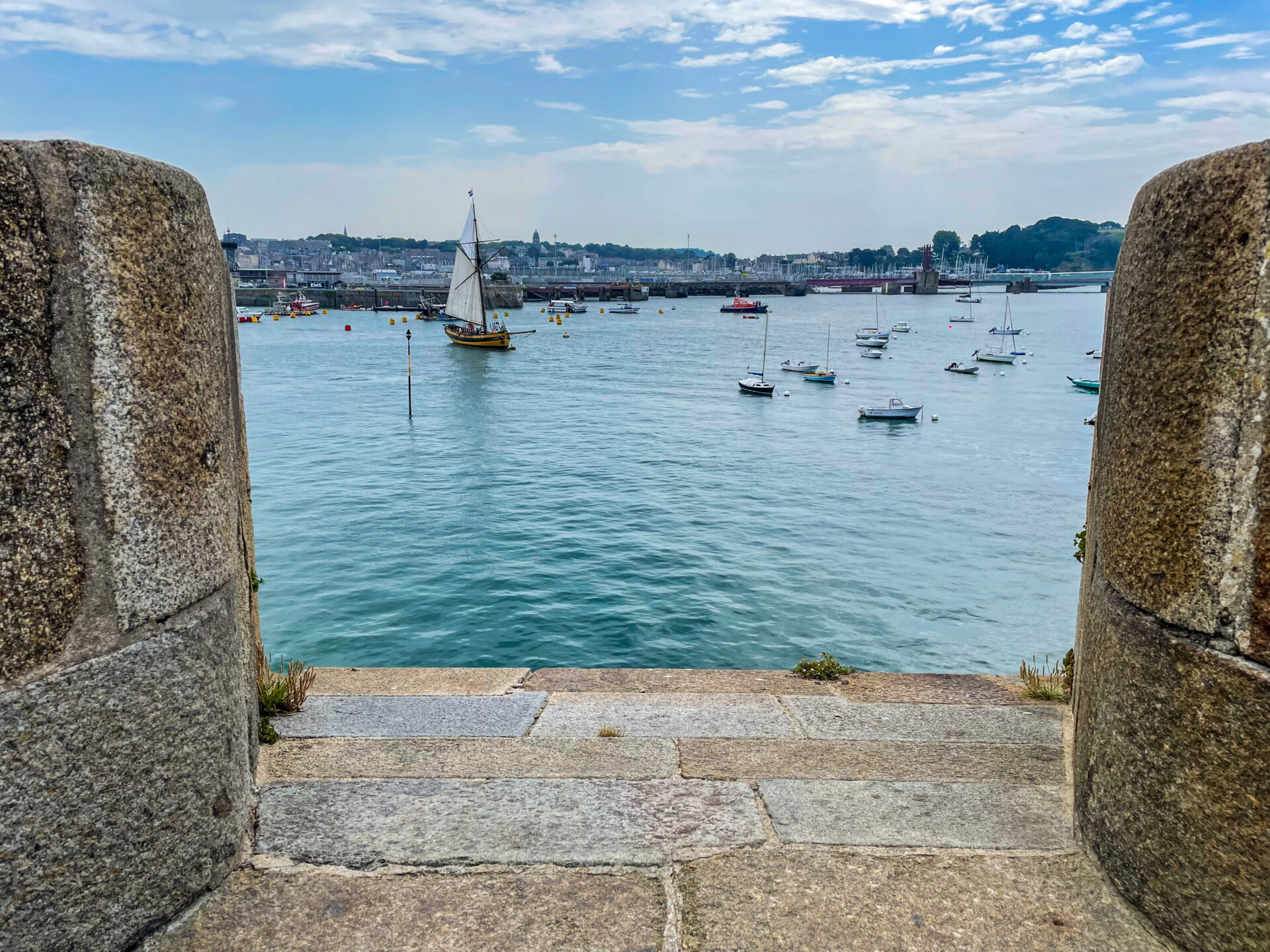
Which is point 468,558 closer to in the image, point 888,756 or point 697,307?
point 888,756

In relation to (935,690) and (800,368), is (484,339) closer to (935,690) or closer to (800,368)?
(800,368)

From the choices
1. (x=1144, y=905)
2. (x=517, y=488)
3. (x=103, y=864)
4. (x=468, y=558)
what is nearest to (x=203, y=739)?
(x=103, y=864)

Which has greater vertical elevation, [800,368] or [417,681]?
[417,681]

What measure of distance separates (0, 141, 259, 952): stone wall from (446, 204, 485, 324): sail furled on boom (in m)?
71.1

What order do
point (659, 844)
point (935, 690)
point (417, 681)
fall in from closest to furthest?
point (659, 844) < point (935, 690) < point (417, 681)

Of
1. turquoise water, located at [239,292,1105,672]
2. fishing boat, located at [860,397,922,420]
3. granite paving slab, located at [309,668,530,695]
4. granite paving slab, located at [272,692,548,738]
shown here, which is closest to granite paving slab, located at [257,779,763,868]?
granite paving slab, located at [272,692,548,738]

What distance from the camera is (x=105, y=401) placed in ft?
6.03

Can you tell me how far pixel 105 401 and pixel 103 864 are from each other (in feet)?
3.20

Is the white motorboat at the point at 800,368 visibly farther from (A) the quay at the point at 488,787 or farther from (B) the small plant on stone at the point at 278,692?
(A) the quay at the point at 488,787

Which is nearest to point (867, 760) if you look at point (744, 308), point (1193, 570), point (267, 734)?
point (1193, 570)

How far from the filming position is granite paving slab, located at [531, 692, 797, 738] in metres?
3.78

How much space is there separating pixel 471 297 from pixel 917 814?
74.2 metres

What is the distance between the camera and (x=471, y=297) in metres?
73.6

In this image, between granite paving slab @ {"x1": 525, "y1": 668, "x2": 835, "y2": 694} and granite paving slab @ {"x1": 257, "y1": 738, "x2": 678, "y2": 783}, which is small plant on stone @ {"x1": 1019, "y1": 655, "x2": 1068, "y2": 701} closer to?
granite paving slab @ {"x1": 525, "y1": 668, "x2": 835, "y2": 694}
